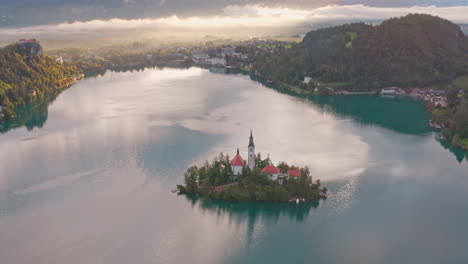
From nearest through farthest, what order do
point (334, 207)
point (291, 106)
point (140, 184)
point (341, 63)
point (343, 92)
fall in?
point (334, 207)
point (140, 184)
point (291, 106)
point (343, 92)
point (341, 63)

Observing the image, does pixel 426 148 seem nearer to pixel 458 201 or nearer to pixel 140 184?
pixel 458 201

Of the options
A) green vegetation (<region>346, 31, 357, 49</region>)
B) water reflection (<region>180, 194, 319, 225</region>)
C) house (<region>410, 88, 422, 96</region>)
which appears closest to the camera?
water reflection (<region>180, 194, 319, 225</region>)

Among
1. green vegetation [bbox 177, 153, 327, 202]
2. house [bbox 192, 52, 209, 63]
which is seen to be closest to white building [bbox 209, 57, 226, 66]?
house [bbox 192, 52, 209, 63]

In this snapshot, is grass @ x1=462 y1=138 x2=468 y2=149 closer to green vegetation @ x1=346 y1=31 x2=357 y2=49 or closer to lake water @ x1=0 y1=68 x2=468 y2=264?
lake water @ x1=0 y1=68 x2=468 y2=264

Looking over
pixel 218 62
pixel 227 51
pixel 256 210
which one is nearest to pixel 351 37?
pixel 218 62

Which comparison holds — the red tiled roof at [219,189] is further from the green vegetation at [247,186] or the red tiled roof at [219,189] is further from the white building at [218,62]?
the white building at [218,62]

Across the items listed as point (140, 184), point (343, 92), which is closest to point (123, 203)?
point (140, 184)

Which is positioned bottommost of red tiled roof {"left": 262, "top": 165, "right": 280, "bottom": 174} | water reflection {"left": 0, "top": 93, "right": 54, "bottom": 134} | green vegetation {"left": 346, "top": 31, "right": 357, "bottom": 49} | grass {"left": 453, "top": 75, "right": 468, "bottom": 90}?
water reflection {"left": 0, "top": 93, "right": 54, "bottom": 134}

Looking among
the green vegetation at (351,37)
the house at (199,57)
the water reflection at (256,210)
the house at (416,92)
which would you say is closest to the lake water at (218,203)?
the water reflection at (256,210)
